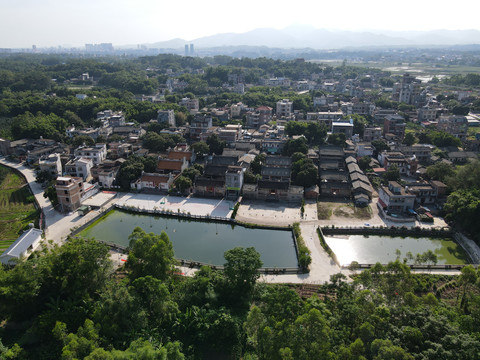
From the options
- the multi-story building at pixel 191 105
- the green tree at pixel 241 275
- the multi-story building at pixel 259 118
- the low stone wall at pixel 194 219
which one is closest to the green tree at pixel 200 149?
the low stone wall at pixel 194 219

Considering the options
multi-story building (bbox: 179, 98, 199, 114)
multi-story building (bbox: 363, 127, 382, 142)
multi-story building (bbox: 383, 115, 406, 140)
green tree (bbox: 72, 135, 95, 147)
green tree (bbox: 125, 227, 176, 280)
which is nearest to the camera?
green tree (bbox: 125, 227, 176, 280)

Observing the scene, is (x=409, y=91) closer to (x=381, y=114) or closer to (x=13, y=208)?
(x=381, y=114)

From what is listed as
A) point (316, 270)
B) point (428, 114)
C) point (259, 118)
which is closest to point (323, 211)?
point (316, 270)

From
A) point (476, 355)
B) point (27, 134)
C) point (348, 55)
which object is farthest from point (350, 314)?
point (348, 55)

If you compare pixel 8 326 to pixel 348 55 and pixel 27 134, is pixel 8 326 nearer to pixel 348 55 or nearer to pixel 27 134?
pixel 27 134

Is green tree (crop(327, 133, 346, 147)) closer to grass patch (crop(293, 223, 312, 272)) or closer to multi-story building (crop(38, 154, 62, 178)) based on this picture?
grass patch (crop(293, 223, 312, 272))

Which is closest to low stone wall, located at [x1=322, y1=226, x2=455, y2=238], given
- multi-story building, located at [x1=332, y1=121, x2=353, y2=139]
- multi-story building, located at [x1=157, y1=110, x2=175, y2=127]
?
multi-story building, located at [x1=332, y1=121, x2=353, y2=139]

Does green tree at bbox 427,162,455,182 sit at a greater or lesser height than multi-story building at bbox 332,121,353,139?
lesser
